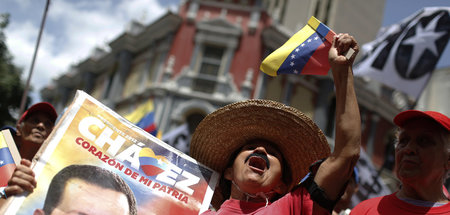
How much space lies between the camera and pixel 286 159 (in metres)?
2.67

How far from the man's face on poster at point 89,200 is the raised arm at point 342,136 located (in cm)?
103

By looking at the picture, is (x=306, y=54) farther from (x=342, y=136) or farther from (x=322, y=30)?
(x=342, y=136)

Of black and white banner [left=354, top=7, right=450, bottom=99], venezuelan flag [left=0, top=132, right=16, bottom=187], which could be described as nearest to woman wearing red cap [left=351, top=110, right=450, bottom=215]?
venezuelan flag [left=0, top=132, right=16, bottom=187]

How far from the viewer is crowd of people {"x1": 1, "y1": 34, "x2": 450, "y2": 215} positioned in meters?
1.81

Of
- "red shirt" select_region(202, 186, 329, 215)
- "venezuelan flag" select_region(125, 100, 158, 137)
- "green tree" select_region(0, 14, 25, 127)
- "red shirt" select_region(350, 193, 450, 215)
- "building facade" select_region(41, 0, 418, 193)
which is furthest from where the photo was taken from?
"green tree" select_region(0, 14, 25, 127)

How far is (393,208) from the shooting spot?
2176 millimetres

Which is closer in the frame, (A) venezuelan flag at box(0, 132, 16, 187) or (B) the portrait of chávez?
(B) the portrait of chávez

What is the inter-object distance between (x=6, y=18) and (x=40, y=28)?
8.94 metres

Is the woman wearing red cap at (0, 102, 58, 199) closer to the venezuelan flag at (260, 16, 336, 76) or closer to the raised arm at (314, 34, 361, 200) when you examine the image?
the venezuelan flag at (260, 16, 336, 76)

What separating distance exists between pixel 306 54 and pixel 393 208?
2.83 ft

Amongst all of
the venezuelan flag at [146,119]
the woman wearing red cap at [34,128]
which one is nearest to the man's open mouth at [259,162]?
the woman wearing red cap at [34,128]

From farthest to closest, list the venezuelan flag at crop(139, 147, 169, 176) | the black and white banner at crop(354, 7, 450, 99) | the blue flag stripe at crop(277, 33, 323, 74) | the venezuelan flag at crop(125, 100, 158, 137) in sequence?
1. the venezuelan flag at crop(125, 100, 158, 137)
2. the black and white banner at crop(354, 7, 450, 99)
3. the venezuelan flag at crop(139, 147, 169, 176)
4. the blue flag stripe at crop(277, 33, 323, 74)

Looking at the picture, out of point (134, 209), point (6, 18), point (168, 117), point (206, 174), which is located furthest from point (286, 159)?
point (6, 18)

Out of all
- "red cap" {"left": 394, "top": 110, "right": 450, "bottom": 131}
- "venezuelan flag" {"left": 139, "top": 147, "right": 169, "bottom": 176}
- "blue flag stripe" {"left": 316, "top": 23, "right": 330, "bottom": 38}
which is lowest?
"venezuelan flag" {"left": 139, "top": 147, "right": 169, "bottom": 176}
